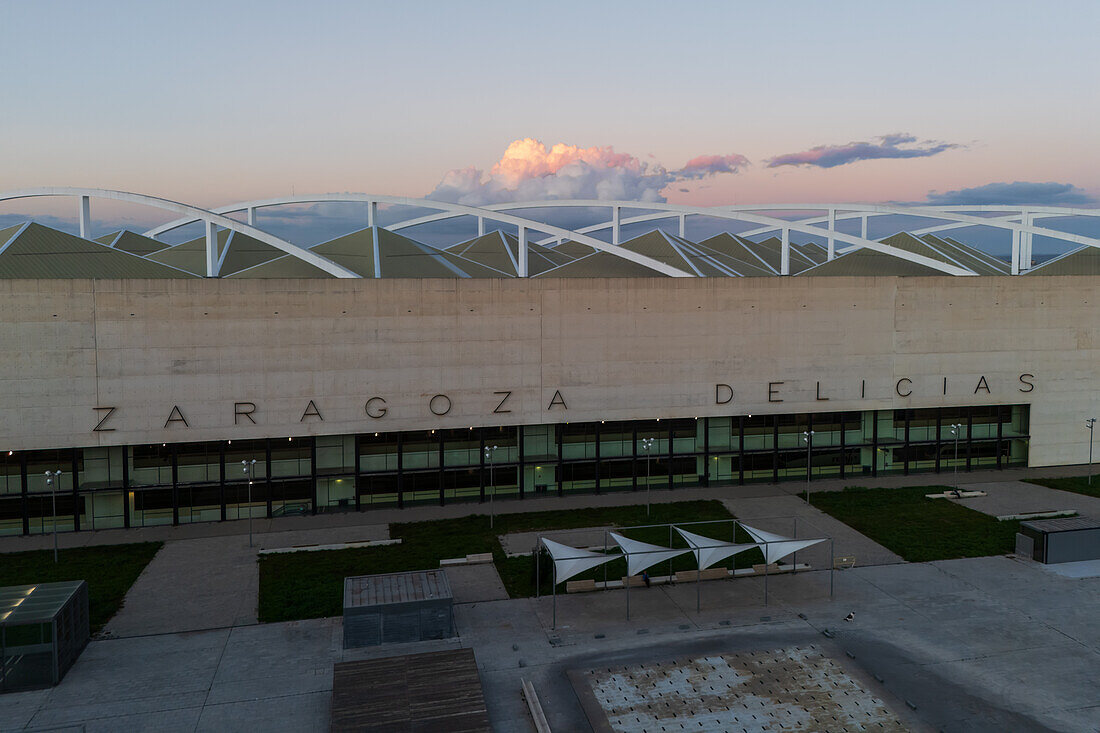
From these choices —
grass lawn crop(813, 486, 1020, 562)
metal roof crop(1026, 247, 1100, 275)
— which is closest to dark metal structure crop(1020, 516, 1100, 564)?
grass lawn crop(813, 486, 1020, 562)

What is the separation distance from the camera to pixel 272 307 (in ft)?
129

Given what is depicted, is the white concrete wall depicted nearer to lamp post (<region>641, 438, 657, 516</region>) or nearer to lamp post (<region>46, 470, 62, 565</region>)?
lamp post (<region>46, 470, 62, 565</region>)

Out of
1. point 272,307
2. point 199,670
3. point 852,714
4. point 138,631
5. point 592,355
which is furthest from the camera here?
point 592,355

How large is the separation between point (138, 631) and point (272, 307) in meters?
17.4

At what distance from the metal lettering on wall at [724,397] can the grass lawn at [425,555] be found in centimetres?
586

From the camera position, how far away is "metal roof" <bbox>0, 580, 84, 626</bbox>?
22281mm

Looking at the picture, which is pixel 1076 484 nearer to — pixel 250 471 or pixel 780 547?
pixel 780 547

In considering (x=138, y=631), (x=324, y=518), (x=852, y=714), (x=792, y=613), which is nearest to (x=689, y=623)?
(x=792, y=613)

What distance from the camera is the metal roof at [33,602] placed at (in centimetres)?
2228

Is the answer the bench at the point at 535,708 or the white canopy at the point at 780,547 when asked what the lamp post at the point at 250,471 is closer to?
the bench at the point at 535,708

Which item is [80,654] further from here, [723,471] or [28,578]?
[723,471]

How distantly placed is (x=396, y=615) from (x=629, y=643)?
7208 millimetres

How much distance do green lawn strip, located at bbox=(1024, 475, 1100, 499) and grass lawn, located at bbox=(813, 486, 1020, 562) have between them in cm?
618

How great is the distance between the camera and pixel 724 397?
44.8 meters
